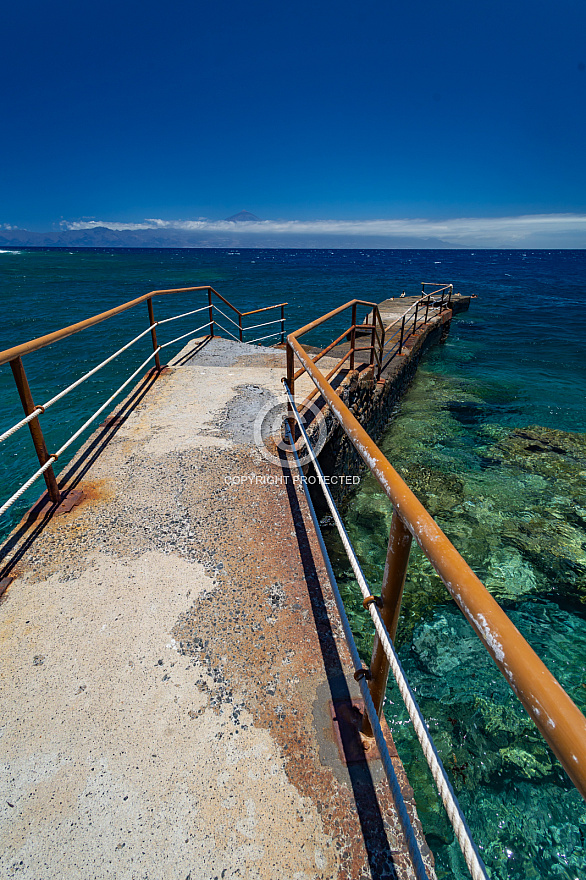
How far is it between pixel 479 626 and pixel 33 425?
3170mm

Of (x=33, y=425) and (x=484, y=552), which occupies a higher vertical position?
(x=33, y=425)

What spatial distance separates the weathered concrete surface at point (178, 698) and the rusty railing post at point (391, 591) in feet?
1.49

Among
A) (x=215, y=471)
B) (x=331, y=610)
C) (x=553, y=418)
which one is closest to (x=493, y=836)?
(x=331, y=610)

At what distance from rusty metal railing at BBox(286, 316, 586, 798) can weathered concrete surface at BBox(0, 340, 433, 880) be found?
522 millimetres

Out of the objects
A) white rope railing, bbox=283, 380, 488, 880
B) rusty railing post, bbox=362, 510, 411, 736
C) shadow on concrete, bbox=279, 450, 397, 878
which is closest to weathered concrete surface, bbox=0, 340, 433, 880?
shadow on concrete, bbox=279, 450, 397, 878

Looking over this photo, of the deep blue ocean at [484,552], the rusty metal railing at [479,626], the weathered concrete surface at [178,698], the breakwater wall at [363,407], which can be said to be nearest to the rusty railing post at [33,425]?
the weathered concrete surface at [178,698]

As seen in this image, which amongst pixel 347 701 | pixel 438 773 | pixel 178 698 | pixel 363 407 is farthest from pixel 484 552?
pixel 438 773

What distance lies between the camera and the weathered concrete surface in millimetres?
1590

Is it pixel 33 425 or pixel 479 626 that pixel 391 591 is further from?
pixel 33 425

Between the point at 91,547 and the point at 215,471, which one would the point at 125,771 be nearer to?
the point at 91,547

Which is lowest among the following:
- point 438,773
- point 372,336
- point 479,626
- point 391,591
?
point 372,336

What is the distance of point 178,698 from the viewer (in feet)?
6.79

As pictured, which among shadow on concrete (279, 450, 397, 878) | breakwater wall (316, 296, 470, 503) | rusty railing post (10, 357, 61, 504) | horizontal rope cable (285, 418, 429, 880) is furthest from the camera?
breakwater wall (316, 296, 470, 503)

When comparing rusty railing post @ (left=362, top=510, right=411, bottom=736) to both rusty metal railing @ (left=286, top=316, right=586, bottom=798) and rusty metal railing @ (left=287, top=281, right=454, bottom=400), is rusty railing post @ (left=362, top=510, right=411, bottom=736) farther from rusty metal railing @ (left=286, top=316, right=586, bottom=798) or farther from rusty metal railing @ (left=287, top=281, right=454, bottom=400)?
rusty metal railing @ (left=287, top=281, right=454, bottom=400)
